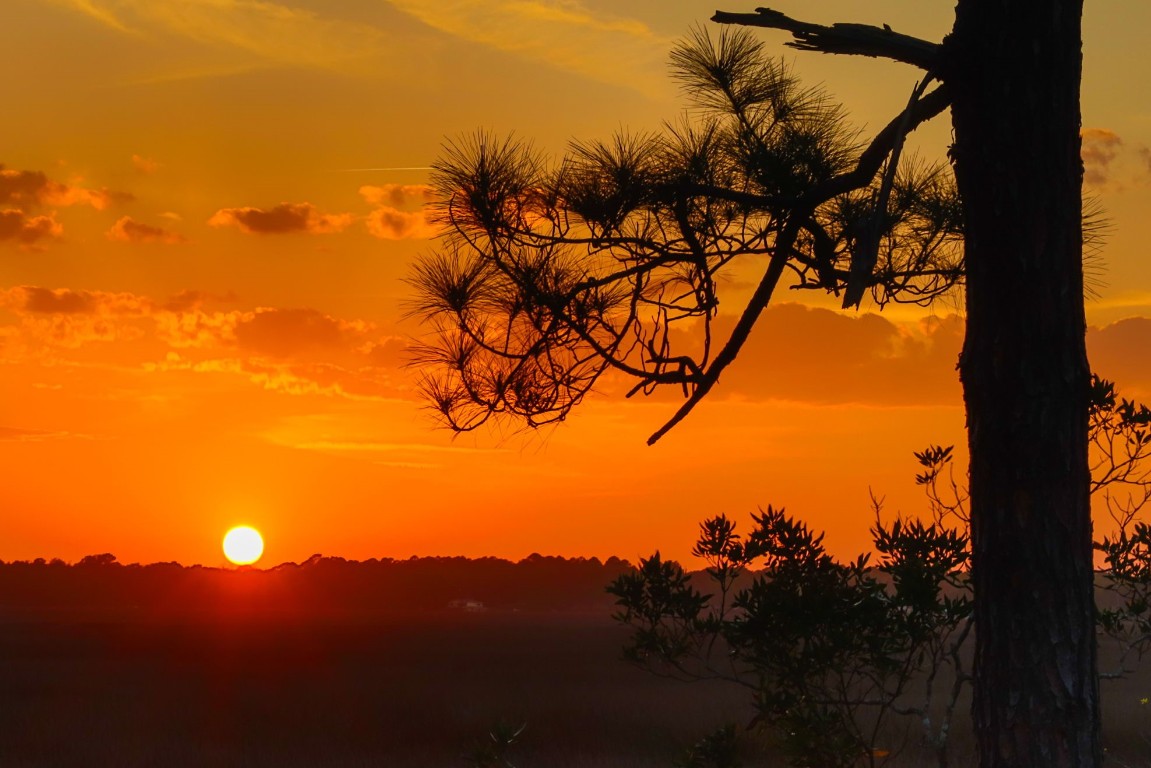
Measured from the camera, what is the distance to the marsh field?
571 inches

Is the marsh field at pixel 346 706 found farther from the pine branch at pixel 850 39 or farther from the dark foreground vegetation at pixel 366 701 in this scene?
the pine branch at pixel 850 39

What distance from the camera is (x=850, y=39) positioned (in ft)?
16.2

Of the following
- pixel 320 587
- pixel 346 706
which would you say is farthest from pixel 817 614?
pixel 320 587

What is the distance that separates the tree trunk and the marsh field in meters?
4.06

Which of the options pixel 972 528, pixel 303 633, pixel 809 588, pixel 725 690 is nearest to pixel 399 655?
pixel 303 633

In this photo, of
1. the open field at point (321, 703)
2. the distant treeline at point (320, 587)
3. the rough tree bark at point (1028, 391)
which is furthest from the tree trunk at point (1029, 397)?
the distant treeline at point (320, 587)

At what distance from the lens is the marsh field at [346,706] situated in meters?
14.5

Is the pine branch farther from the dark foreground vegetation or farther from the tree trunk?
the dark foreground vegetation

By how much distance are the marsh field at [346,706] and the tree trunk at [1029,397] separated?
406 cm

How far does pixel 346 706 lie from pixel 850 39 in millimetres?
15780

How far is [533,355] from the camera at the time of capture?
21.6 ft

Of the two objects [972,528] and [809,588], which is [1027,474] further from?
[809,588]

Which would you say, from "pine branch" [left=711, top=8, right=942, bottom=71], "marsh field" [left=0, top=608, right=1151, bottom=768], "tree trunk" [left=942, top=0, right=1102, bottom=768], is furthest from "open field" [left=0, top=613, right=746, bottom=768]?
"pine branch" [left=711, top=8, right=942, bottom=71]

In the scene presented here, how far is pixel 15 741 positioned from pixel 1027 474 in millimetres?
14690
